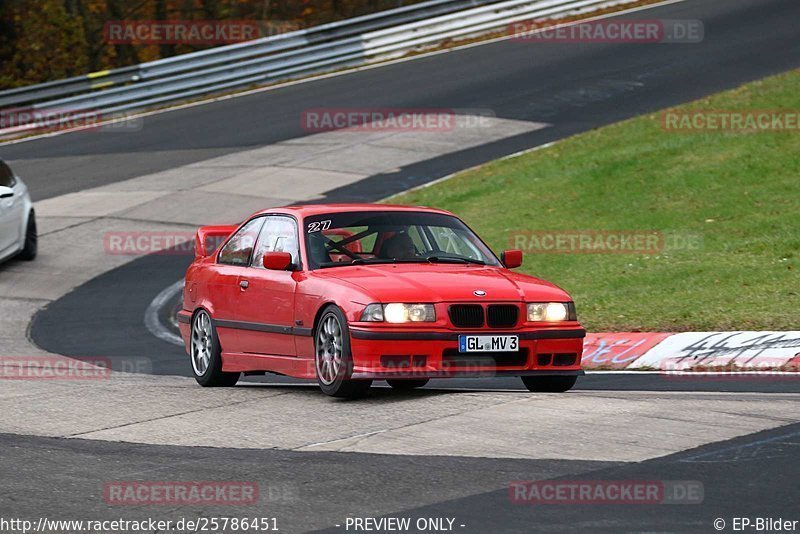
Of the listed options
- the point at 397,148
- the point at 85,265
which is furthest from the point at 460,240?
the point at 397,148

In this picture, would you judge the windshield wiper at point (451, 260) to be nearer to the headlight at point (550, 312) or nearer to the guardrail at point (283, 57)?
the headlight at point (550, 312)

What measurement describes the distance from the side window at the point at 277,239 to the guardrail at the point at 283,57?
68.1 ft

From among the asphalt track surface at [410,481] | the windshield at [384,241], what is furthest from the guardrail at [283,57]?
the asphalt track surface at [410,481]

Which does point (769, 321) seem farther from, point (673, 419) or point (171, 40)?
point (171, 40)

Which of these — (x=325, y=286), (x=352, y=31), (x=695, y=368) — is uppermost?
(x=352, y=31)

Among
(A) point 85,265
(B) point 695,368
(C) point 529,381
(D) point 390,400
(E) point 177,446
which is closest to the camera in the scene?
(E) point 177,446

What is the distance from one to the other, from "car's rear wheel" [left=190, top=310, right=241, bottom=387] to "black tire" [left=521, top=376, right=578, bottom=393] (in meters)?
2.54

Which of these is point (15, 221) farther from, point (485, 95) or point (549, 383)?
point (485, 95)

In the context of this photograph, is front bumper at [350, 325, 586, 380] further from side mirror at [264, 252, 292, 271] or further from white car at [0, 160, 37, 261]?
white car at [0, 160, 37, 261]

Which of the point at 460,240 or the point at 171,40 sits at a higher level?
the point at 171,40

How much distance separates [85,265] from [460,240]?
10424mm

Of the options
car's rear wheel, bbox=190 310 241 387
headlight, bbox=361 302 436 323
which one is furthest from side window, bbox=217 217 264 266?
headlight, bbox=361 302 436 323

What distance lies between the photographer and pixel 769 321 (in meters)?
12.4

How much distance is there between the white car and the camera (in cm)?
1875
